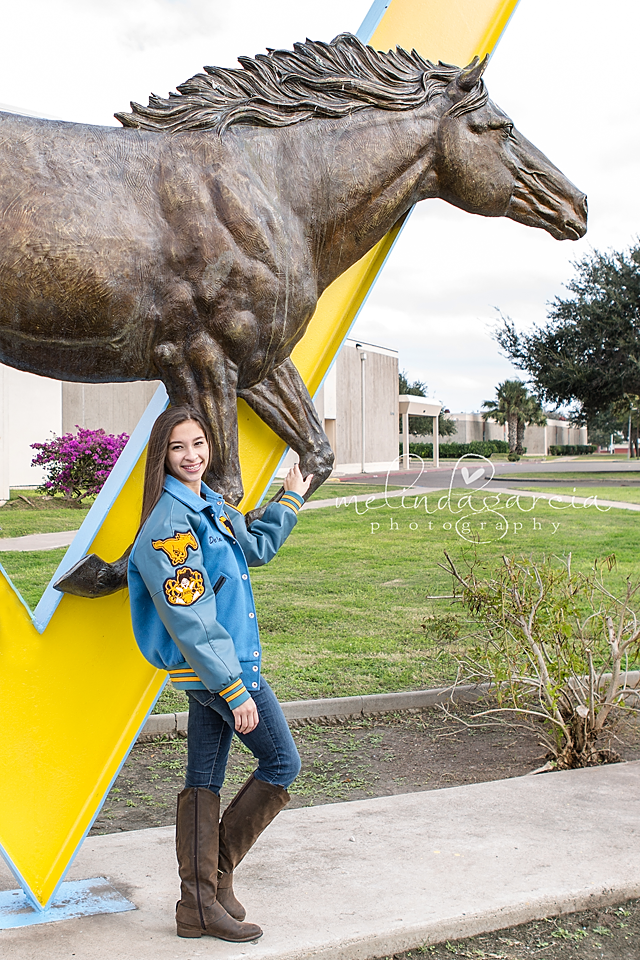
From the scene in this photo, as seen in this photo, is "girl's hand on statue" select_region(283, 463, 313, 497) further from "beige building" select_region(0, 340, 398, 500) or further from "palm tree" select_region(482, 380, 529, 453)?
"palm tree" select_region(482, 380, 529, 453)

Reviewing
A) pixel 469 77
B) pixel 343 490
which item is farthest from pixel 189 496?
pixel 343 490

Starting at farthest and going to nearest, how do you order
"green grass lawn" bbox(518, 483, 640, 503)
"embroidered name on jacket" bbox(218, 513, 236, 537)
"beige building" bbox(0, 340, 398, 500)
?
"green grass lawn" bbox(518, 483, 640, 503)
"beige building" bbox(0, 340, 398, 500)
"embroidered name on jacket" bbox(218, 513, 236, 537)

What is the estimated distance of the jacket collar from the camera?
2.34 m

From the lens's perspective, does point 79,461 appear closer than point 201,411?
No

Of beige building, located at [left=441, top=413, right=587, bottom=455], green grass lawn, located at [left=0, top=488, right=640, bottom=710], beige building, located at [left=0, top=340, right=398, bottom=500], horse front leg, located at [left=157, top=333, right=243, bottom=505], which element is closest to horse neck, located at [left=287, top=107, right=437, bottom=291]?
horse front leg, located at [left=157, top=333, right=243, bottom=505]

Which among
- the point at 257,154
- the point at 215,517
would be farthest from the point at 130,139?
the point at 215,517

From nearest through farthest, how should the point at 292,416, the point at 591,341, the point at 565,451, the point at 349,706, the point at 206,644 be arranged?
the point at 206,644
the point at 292,416
the point at 349,706
the point at 591,341
the point at 565,451

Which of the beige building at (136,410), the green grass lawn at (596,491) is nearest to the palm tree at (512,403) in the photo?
the beige building at (136,410)

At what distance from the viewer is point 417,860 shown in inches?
123

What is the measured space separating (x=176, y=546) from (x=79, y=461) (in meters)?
15.0

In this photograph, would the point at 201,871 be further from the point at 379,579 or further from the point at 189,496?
the point at 379,579

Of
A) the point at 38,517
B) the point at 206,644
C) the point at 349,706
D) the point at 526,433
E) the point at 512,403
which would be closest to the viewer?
the point at 206,644

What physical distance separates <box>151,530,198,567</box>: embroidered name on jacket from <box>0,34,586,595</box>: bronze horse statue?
27 cm

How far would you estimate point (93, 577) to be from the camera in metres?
2.51
